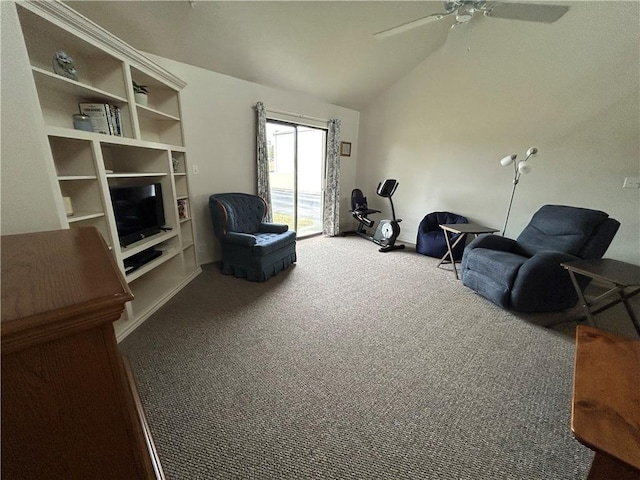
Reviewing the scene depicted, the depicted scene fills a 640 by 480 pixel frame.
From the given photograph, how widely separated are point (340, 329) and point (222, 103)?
3037mm

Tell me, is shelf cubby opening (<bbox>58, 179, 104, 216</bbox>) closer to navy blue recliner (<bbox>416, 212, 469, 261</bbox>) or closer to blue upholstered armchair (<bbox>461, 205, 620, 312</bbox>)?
blue upholstered armchair (<bbox>461, 205, 620, 312</bbox>)

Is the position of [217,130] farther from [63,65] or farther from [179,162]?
[63,65]

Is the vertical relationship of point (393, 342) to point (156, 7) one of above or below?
below

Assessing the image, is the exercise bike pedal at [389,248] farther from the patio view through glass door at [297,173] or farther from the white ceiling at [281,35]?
the white ceiling at [281,35]

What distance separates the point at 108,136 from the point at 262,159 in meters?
1.98

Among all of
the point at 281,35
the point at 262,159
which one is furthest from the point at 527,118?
the point at 262,159

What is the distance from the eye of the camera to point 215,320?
221 centimetres

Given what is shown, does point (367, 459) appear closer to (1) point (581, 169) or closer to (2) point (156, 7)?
(2) point (156, 7)

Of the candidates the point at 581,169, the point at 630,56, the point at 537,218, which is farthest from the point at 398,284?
the point at 630,56

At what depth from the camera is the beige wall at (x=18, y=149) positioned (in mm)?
864

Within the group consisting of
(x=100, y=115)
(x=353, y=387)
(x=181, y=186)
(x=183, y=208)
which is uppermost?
(x=100, y=115)

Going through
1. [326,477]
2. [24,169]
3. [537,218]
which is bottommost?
[326,477]

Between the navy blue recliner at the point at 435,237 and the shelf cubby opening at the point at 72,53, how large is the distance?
3.88m

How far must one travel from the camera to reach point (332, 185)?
480 centimetres
